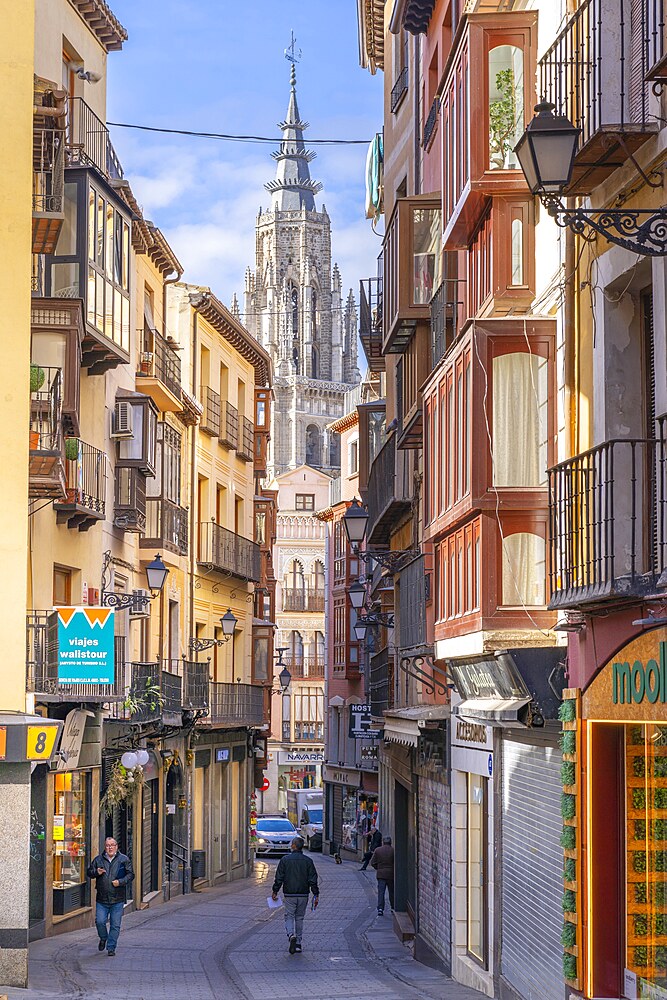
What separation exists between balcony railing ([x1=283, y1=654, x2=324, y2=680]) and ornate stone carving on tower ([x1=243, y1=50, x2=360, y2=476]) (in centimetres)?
4802

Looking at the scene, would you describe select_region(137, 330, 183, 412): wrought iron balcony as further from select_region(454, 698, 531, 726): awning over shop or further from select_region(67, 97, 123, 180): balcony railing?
select_region(454, 698, 531, 726): awning over shop

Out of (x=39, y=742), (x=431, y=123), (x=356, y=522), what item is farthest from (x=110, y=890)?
(x=431, y=123)

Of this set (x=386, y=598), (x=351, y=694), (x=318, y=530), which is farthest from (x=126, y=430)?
(x=318, y=530)

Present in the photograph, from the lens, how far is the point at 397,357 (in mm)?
28656

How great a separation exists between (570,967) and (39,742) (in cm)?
741

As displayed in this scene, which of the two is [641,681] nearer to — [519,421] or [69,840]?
[519,421]

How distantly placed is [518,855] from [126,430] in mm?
14955

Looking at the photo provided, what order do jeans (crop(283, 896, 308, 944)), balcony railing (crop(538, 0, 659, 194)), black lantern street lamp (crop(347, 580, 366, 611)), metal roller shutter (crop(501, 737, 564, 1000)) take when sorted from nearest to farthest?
balcony railing (crop(538, 0, 659, 194)) < metal roller shutter (crop(501, 737, 564, 1000)) < jeans (crop(283, 896, 308, 944)) < black lantern street lamp (crop(347, 580, 366, 611))

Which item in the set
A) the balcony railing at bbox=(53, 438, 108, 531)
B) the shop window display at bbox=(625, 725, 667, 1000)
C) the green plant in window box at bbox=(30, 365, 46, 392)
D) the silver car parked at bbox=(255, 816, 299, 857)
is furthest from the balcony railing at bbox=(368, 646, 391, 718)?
the shop window display at bbox=(625, 725, 667, 1000)

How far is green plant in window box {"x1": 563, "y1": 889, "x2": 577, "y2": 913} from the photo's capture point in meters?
12.0

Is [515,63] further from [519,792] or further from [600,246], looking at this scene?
[519,792]

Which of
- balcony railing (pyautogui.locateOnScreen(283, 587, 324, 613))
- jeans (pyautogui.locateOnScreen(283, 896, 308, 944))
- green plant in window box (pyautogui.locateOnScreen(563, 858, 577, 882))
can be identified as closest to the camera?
green plant in window box (pyautogui.locateOnScreen(563, 858, 577, 882))

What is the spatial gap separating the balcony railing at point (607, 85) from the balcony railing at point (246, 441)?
32.8 m

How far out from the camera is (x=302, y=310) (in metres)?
146
